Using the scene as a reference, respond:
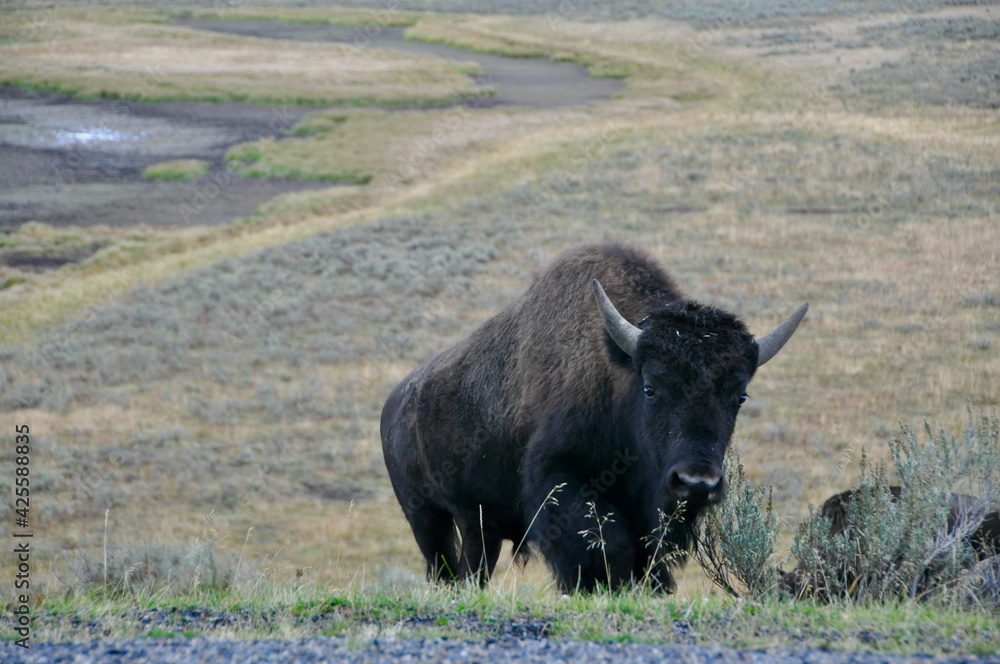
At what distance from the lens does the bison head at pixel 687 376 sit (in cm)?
470

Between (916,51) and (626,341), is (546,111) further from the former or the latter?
(626,341)

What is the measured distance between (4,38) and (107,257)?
52.5m

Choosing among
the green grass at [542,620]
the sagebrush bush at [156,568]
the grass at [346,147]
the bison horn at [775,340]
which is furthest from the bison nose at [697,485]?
the grass at [346,147]

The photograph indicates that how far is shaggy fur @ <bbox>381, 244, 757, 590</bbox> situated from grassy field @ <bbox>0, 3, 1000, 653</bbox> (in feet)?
1.76

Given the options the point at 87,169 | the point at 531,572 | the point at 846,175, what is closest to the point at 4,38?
the point at 87,169

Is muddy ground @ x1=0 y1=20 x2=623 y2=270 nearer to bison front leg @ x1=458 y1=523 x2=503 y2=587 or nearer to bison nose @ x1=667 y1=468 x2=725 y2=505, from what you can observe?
bison front leg @ x1=458 y1=523 x2=503 y2=587

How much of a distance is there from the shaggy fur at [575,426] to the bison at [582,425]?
0.01 m

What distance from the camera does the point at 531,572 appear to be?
8.91m

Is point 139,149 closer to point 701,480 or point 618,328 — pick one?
point 618,328

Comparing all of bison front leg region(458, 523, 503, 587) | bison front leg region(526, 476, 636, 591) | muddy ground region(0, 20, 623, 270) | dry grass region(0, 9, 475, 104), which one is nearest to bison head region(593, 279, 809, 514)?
bison front leg region(526, 476, 636, 591)

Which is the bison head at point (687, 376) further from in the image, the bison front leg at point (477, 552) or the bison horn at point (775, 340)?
the bison front leg at point (477, 552)

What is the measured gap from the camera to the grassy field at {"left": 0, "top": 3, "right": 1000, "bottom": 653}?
8141 mm

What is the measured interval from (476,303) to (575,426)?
13.5 meters

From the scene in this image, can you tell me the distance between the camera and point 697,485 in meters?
4.39
